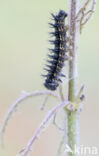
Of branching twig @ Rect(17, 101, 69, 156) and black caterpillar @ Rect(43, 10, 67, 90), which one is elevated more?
black caterpillar @ Rect(43, 10, 67, 90)

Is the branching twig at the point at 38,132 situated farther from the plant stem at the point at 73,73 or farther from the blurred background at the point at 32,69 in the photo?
the blurred background at the point at 32,69

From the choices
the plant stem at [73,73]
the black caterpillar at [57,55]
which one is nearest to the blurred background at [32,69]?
the black caterpillar at [57,55]

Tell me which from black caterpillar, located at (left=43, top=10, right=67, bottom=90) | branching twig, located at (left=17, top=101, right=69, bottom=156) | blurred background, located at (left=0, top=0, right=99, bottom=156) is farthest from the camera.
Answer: blurred background, located at (left=0, top=0, right=99, bottom=156)

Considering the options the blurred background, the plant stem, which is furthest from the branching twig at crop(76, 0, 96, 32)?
the blurred background

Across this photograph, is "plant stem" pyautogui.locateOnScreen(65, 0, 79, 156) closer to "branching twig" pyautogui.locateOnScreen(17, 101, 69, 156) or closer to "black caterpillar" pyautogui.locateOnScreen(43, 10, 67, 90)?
"branching twig" pyautogui.locateOnScreen(17, 101, 69, 156)

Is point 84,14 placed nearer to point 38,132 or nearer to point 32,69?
point 38,132

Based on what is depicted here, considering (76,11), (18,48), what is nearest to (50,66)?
(76,11)

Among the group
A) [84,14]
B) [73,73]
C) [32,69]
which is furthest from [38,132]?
[32,69]
